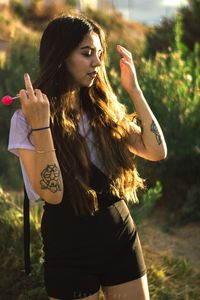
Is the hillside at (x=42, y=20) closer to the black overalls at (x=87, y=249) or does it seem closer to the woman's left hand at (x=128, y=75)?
the woman's left hand at (x=128, y=75)

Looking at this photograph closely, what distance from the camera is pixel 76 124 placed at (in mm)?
2361

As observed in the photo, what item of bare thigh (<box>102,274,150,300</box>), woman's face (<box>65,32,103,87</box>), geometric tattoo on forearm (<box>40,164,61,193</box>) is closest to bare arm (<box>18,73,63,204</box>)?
geometric tattoo on forearm (<box>40,164,61,193</box>)

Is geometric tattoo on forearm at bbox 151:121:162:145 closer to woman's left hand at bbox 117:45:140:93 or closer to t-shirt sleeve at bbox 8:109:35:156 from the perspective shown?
woman's left hand at bbox 117:45:140:93

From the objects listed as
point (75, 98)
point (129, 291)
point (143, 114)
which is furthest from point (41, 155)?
point (129, 291)

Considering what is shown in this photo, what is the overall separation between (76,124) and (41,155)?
0.94 feet

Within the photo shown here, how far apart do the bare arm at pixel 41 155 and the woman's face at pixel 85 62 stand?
0.85ft

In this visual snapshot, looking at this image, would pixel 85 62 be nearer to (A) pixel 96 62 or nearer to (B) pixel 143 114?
(A) pixel 96 62

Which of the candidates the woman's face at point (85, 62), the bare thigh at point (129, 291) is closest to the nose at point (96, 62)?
the woman's face at point (85, 62)

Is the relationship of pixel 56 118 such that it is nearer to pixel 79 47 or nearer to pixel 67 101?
pixel 67 101

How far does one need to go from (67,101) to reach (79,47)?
0.66ft

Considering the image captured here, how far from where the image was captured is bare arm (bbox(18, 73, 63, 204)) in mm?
2088

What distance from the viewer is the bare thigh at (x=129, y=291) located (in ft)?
7.62

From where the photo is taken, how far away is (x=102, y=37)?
8.05 feet

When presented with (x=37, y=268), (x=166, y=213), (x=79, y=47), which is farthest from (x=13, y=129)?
(x=166, y=213)
